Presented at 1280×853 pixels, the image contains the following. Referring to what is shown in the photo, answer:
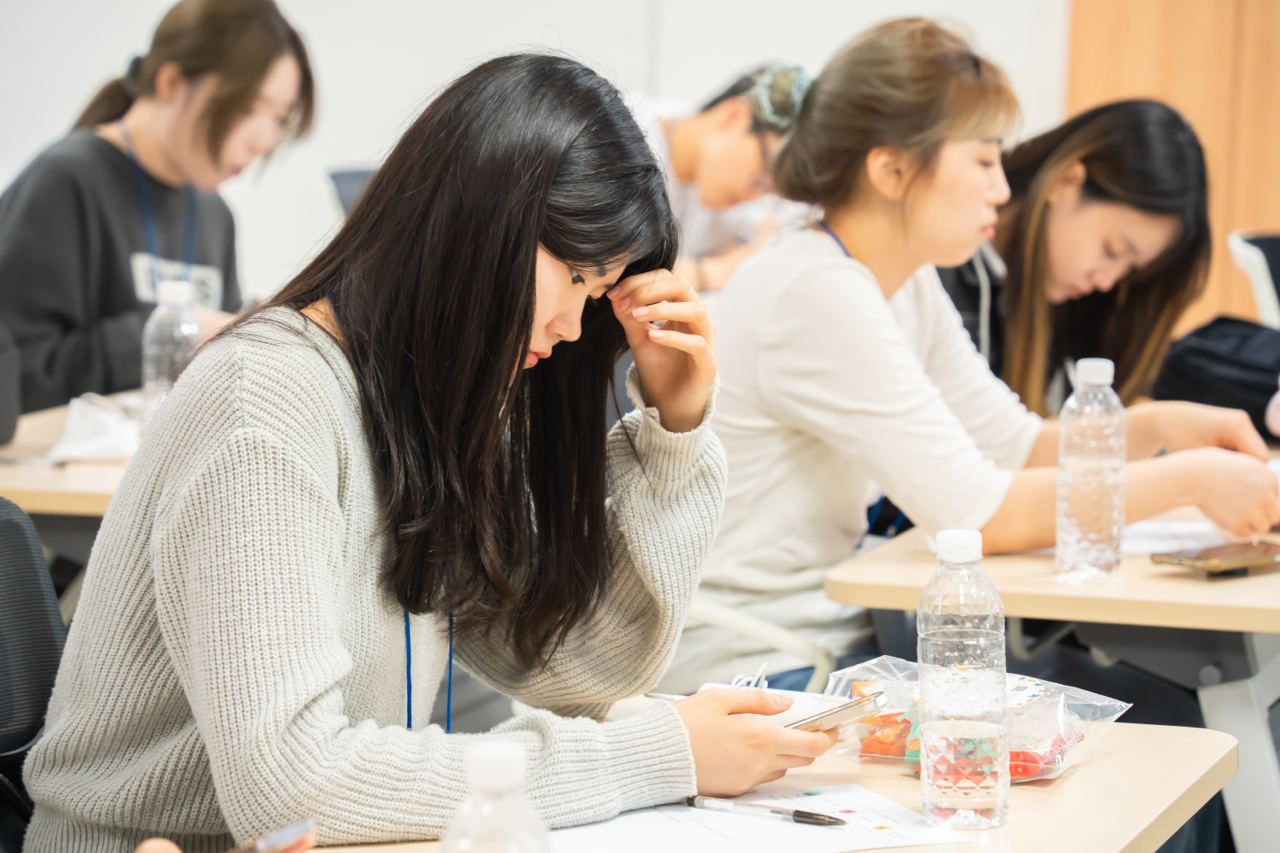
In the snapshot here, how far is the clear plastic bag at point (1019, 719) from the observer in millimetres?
1176

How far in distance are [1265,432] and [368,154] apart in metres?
4.13

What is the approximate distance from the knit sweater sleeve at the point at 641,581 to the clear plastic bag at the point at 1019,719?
0.58 feet

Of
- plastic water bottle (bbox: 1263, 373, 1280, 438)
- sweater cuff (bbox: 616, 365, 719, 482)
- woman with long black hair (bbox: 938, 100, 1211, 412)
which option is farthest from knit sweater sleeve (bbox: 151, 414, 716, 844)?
plastic water bottle (bbox: 1263, 373, 1280, 438)

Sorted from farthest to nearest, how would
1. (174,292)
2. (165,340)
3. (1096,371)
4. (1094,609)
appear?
(165,340) < (174,292) < (1096,371) < (1094,609)

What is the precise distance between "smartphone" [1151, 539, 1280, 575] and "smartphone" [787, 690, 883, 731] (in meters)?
0.72

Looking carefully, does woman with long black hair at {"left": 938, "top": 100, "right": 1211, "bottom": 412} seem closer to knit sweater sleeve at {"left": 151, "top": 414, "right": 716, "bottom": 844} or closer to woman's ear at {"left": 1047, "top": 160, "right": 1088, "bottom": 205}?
woman's ear at {"left": 1047, "top": 160, "right": 1088, "bottom": 205}

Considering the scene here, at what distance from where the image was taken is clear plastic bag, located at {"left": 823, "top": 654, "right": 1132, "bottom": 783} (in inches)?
46.3

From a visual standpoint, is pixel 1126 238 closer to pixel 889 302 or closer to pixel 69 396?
pixel 889 302

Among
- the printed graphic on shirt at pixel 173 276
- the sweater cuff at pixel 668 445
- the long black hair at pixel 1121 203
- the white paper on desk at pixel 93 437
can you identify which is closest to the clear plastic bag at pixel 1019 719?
the sweater cuff at pixel 668 445

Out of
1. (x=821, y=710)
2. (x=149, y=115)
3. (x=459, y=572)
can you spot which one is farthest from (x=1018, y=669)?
(x=149, y=115)

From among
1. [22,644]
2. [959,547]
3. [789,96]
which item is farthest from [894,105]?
[22,644]

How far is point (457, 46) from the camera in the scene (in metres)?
5.89

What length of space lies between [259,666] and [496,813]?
282 mm

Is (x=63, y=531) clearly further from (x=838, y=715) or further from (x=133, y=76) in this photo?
(x=133, y=76)
